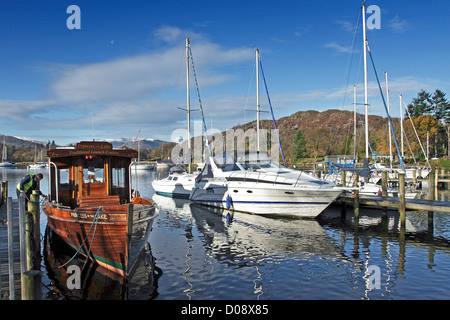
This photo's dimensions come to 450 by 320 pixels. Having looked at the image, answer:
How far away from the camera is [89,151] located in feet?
42.8

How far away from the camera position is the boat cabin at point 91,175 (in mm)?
13164

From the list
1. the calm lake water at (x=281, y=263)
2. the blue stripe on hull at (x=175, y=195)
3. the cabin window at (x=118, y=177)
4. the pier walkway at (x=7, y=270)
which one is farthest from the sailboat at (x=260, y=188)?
the pier walkway at (x=7, y=270)

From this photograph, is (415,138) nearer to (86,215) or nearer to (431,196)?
(431,196)

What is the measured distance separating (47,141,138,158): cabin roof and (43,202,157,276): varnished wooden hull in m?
2.25

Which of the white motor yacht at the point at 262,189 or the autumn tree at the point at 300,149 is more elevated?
the autumn tree at the point at 300,149

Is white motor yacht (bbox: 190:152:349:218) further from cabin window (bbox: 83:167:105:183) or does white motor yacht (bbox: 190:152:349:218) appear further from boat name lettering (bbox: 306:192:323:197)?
cabin window (bbox: 83:167:105:183)

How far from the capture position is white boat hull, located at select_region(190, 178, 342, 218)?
1962cm

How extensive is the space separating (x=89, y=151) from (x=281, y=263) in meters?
8.23

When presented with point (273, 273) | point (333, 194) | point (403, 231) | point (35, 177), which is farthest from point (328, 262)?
point (35, 177)

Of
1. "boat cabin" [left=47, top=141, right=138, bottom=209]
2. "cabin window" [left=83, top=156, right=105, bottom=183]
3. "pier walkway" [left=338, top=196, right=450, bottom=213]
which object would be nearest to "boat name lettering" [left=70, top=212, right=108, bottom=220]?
"boat cabin" [left=47, top=141, right=138, bottom=209]

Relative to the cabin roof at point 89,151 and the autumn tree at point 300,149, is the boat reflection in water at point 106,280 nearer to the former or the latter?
the cabin roof at point 89,151

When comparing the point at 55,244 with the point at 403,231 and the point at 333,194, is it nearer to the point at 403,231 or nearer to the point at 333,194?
the point at 333,194

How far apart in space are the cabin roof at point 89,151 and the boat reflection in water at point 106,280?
3709 mm
